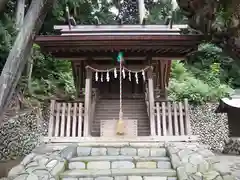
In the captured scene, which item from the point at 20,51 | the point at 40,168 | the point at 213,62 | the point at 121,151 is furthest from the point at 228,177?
the point at 213,62

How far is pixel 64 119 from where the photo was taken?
7.71 meters

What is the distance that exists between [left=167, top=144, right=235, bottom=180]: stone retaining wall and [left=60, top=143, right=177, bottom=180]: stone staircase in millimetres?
183

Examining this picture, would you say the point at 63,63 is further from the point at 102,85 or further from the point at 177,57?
the point at 177,57

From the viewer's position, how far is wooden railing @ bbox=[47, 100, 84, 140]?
7.58 metres

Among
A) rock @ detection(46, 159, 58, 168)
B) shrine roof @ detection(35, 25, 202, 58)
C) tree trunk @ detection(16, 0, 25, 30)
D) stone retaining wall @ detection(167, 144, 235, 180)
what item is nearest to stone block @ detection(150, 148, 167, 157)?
stone retaining wall @ detection(167, 144, 235, 180)

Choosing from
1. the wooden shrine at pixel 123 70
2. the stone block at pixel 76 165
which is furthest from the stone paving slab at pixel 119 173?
the wooden shrine at pixel 123 70

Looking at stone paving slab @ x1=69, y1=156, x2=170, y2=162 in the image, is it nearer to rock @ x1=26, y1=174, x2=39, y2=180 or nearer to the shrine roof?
rock @ x1=26, y1=174, x2=39, y2=180

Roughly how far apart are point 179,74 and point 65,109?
9.30m

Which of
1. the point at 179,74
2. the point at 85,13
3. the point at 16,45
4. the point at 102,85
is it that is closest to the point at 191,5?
the point at 16,45

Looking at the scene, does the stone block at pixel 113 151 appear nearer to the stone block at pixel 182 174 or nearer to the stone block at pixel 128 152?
the stone block at pixel 128 152

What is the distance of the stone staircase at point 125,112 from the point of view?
29.8 feet

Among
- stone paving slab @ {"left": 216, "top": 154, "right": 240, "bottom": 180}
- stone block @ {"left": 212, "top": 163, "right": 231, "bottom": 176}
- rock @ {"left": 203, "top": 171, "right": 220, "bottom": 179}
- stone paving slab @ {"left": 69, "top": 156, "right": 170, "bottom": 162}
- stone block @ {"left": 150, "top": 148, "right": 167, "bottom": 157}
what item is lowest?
stone paving slab @ {"left": 216, "top": 154, "right": 240, "bottom": 180}

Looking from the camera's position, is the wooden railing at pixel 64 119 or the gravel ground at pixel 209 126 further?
the gravel ground at pixel 209 126

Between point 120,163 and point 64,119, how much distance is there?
264 cm
